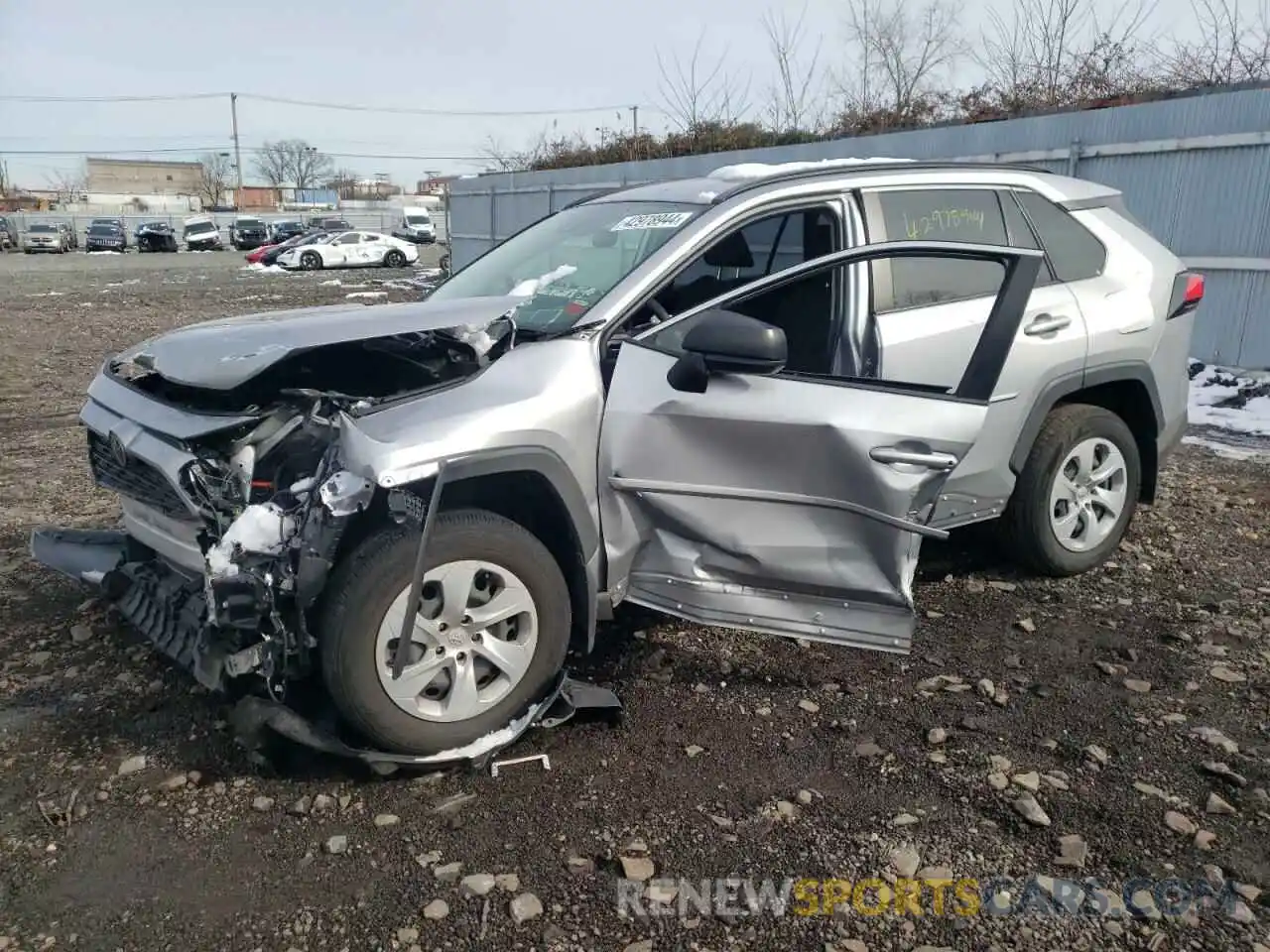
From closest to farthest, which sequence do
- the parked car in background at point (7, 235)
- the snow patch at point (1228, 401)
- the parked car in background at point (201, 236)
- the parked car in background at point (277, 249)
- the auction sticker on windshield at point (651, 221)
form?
the auction sticker on windshield at point (651, 221), the snow patch at point (1228, 401), the parked car in background at point (277, 249), the parked car in background at point (7, 235), the parked car in background at point (201, 236)

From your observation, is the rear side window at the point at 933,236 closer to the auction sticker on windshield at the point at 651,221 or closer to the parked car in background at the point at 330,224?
the auction sticker on windshield at the point at 651,221

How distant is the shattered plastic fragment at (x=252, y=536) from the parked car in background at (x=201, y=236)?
50517 mm

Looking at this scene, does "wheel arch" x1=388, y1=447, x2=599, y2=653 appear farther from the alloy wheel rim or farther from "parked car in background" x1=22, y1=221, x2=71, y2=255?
"parked car in background" x1=22, y1=221, x2=71, y2=255

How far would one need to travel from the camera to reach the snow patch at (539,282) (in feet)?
12.6

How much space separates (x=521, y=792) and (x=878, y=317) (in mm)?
2227

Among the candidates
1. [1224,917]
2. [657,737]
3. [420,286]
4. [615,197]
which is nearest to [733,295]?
[615,197]

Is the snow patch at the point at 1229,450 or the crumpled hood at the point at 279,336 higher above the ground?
the crumpled hood at the point at 279,336

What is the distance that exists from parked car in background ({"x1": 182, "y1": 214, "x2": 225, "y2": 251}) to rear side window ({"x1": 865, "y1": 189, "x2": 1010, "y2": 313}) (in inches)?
1969

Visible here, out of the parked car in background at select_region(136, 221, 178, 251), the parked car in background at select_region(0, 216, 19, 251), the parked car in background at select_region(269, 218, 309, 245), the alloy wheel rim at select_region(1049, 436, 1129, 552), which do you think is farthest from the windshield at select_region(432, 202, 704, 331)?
the parked car in background at select_region(0, 216, 19, 251)

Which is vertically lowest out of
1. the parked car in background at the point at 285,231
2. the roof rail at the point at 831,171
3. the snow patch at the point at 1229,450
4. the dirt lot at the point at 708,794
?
the dirt lot at the point at 708,794

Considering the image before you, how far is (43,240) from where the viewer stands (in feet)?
144

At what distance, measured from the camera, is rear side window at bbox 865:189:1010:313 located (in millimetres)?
3895

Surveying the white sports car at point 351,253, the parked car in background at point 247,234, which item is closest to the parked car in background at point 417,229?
the parked car in background at point 247,234

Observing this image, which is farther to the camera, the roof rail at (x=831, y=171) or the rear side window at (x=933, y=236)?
the rear side window at (x=933, y=236)
